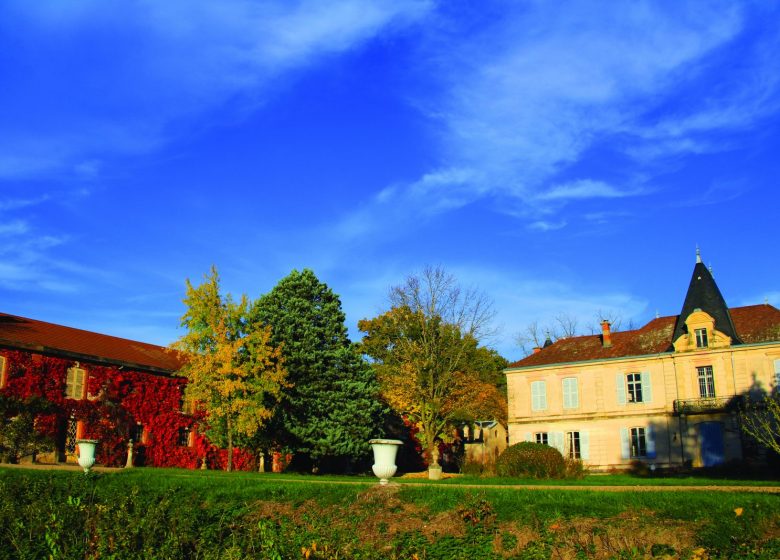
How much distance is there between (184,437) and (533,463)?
20138 millimetres

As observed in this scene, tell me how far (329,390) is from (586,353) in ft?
48.4

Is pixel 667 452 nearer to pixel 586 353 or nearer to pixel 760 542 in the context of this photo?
pixel 586 353

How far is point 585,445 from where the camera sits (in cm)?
3731

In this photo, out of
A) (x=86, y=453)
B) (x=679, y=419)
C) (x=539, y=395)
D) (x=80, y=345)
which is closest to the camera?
(x=86, y=453)

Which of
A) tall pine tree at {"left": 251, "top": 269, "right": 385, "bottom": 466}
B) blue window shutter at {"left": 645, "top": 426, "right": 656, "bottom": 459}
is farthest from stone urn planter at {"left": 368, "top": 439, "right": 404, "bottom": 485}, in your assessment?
blue window shutter at {"left": 645, "top": 426, "right": 656, "bottom": 459}

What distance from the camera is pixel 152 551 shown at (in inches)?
375

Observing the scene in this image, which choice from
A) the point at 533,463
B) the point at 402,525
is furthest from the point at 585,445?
the point at 402,525

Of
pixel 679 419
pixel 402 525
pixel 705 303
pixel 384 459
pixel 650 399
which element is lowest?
pixel 402 525

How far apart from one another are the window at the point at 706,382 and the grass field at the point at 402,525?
24004 millimetres

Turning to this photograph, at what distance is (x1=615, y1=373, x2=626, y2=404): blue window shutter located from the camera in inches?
1452

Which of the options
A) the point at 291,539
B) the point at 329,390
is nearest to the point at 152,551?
the point at 291,539

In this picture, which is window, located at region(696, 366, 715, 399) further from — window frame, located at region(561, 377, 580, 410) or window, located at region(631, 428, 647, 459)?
window frame, located at region(561, 377, 580, 410)

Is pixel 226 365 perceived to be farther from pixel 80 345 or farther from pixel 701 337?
pixel 701 337

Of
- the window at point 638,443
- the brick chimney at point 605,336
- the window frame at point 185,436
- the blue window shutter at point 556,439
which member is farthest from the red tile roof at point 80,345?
the window at point 638,443
